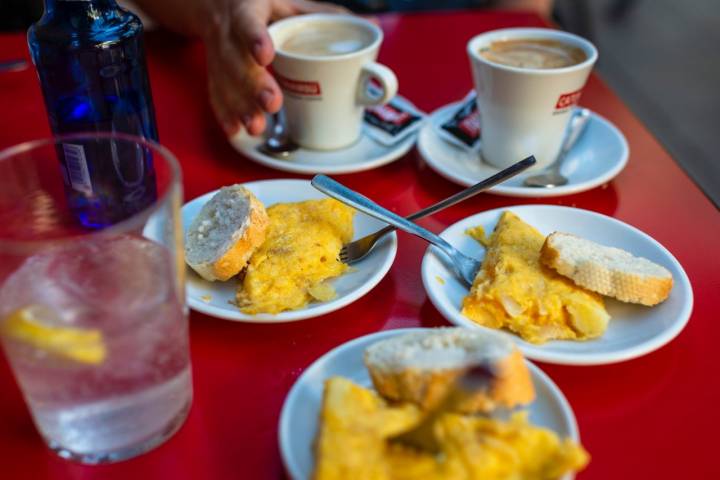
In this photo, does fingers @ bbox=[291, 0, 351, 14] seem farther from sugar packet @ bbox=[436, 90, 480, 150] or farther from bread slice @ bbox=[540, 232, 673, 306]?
bread slice @ bbox=[540, 232, 673, 306]

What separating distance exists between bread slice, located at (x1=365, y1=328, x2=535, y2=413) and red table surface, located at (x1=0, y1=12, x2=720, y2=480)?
0.14 metres

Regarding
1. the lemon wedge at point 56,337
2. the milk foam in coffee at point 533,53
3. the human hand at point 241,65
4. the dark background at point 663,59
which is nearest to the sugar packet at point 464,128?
the milk foam in coffee at point 533,53

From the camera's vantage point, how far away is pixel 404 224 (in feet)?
3.34

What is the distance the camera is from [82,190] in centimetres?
100

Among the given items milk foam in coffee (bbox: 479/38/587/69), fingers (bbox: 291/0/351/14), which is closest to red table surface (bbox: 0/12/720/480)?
milk foam in coffee (bbox: 479/38/587/69)

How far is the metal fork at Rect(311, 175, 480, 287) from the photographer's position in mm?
987

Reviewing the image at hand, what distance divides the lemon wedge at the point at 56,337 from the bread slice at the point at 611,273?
59cm

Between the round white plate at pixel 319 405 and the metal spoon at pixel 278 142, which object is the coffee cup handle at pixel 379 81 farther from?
the round white plate at pixel 319 405

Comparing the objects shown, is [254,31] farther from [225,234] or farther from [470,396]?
[470,396]

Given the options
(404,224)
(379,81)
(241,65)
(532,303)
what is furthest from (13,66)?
(532,303)

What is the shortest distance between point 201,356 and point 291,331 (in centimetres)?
12

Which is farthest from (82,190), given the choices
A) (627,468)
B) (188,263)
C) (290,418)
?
(627,468)

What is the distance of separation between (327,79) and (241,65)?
183 mm

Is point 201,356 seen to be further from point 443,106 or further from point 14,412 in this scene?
point 443,106
